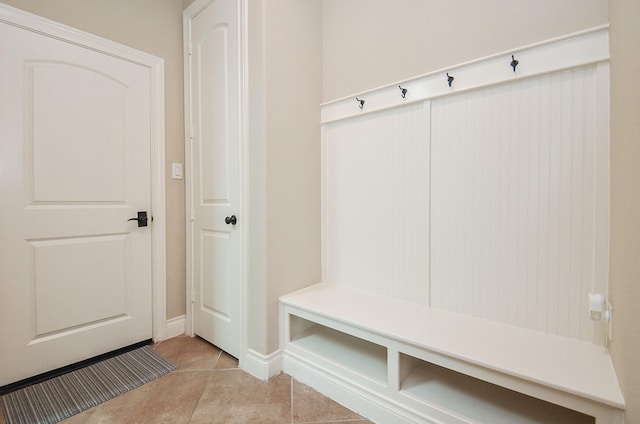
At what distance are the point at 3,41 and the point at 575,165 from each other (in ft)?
9.09

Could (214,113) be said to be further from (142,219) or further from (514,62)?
(514,62)

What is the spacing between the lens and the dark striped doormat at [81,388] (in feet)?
4.26

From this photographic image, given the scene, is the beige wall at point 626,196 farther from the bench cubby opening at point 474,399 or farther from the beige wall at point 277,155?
the beige wall at point 277,155

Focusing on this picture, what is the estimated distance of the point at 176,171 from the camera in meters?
2.10

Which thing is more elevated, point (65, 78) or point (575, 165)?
point (65, 78)

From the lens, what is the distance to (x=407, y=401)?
117 centimetres

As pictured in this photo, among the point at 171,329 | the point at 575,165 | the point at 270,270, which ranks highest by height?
the point at 575,165

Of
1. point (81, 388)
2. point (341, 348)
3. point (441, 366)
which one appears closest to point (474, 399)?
point (441, 366)

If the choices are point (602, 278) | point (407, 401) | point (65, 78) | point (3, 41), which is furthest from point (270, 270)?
point (3, 41)

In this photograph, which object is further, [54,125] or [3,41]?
[54,125]

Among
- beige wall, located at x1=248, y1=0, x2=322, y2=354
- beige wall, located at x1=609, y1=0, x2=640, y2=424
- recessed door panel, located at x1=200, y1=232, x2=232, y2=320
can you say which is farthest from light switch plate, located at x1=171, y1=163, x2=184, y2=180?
beige wall, located at x1=609, y1=0, x2=640, y2=424

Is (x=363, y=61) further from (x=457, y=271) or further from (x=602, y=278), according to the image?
(x=602, y=278)

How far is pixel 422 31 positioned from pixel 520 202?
1.01 m

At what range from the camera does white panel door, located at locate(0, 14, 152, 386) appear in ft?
4.87
